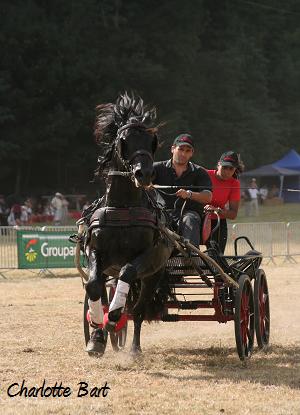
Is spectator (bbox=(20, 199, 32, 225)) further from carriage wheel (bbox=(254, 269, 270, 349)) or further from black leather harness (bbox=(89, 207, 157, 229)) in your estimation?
black leather harness (bbox=(89, 207, 157, 229))

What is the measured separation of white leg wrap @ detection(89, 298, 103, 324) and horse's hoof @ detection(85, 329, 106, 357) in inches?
6.4

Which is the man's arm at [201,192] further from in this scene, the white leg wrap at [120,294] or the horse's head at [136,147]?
the white leg wrap at [120,294]

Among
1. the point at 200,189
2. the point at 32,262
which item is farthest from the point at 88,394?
the point at 32,262

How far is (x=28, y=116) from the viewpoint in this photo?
4091 cm

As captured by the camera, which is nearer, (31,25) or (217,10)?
(31,25)

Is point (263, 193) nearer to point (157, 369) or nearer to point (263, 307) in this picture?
point (263, 307)

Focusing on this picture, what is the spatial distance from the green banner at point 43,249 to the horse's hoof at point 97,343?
33.5 ft

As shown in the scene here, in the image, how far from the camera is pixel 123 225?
6.77 metres

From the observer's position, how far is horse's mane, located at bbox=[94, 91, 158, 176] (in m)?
7.11

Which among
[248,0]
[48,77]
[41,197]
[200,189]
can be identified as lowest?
[41,197]

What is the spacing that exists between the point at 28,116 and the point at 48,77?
230 centimetres

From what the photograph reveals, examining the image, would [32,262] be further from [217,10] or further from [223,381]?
[217,10]

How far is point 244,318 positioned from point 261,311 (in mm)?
548

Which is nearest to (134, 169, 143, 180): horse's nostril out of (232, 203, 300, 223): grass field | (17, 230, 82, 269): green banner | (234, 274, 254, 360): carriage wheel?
(234, 274, 254, 360): carriage wheel
